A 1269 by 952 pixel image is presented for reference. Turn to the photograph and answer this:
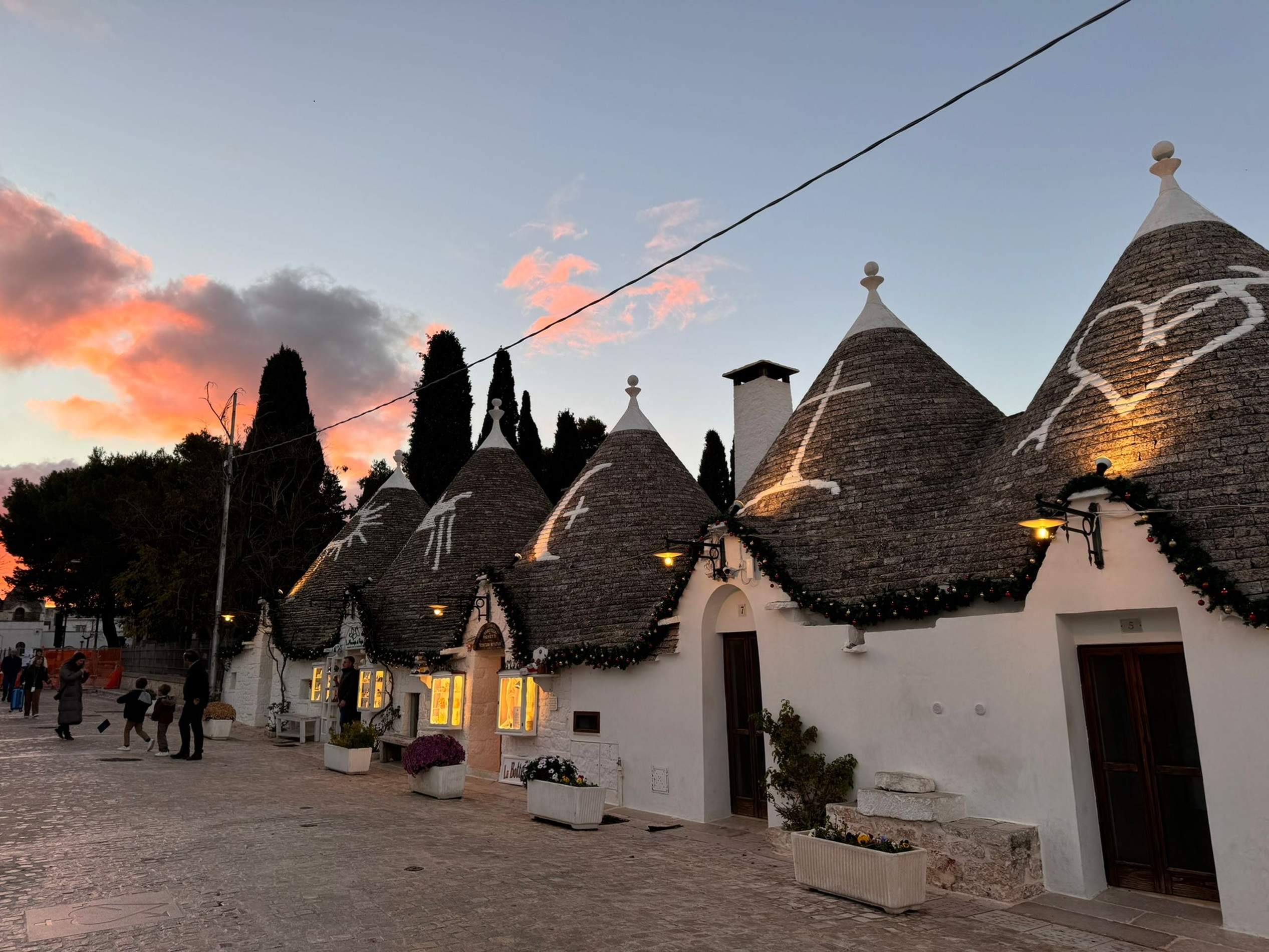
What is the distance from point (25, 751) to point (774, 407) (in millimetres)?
17004

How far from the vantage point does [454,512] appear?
21297mm

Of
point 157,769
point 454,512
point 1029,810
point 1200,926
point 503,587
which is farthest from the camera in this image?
point 454,512

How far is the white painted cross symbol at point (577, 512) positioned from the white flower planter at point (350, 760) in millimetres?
5883

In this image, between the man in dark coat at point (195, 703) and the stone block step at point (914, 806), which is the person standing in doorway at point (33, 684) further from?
the stone block step at point (914, 806)

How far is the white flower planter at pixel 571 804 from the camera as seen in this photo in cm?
1076

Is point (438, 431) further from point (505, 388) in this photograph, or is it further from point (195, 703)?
point (195, 703)

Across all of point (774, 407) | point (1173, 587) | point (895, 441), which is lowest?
point (1173, 587)

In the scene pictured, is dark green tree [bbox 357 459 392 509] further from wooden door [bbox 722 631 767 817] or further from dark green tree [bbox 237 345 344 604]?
wooden door [bbox 722 631 767 817]

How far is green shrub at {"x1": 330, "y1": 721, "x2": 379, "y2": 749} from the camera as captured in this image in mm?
15484

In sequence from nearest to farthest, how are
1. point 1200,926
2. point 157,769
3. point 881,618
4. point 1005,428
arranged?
point 1200,926 < point 881,618 < point 1005,428 < point 157,769

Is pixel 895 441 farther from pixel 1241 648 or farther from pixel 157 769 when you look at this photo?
pixel 157 769

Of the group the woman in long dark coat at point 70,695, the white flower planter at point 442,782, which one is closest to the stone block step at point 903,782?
the white flower planter at point 442,782

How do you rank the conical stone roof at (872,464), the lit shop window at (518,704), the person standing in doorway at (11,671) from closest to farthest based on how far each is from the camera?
1. the conical stone roof at (872,464)
2. the lit shop window at (518,704)
3. the person standing in doorway at (11,671)

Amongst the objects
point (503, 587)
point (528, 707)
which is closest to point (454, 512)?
point (503, 587)
